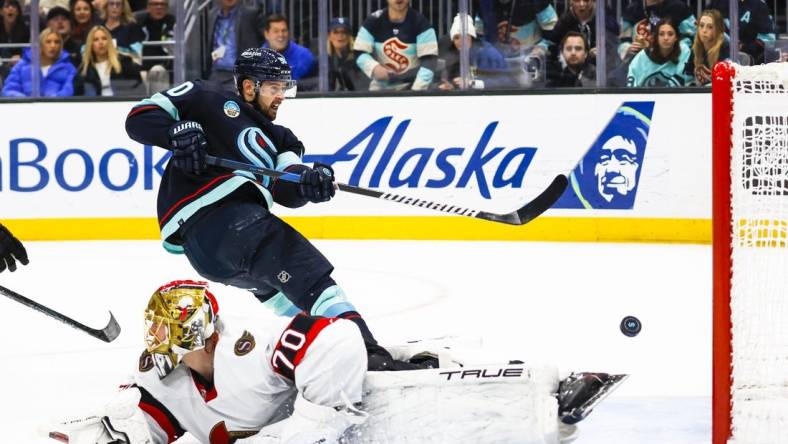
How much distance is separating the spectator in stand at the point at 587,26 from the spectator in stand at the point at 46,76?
2958mm

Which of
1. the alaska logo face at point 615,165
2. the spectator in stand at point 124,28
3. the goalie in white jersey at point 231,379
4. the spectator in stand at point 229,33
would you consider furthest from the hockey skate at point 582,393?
the spectator in stand at point 124,28

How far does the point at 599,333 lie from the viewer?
193 inches

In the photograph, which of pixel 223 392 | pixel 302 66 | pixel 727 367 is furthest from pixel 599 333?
pixel 302 66

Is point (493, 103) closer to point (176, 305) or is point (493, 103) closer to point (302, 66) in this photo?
point (302, 66)

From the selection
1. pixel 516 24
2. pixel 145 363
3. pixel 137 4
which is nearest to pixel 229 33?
pixel 137 4

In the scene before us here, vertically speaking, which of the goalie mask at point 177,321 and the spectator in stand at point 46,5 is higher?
the spectator in stand at point 46,5

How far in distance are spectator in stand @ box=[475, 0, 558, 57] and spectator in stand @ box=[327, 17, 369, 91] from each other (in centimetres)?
81

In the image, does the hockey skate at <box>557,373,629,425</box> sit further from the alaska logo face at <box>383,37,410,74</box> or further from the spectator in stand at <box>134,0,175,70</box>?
the spectator in stand at <box>134,0,175,70</box>

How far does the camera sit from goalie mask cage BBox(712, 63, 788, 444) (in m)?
2.95

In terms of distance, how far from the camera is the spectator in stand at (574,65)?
773 cm

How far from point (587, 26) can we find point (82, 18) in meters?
3.10

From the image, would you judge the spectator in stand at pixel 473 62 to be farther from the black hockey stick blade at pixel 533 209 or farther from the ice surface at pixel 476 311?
the black hockey stick blade at pixel 533 209

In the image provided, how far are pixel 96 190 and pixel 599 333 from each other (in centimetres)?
411

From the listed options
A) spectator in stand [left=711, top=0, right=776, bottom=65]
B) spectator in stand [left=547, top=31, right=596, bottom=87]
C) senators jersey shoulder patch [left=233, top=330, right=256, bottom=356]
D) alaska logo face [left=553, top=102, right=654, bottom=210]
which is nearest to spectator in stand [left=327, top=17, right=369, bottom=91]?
spectator in stand [left=547, top=31, right=596, bottom=87]
